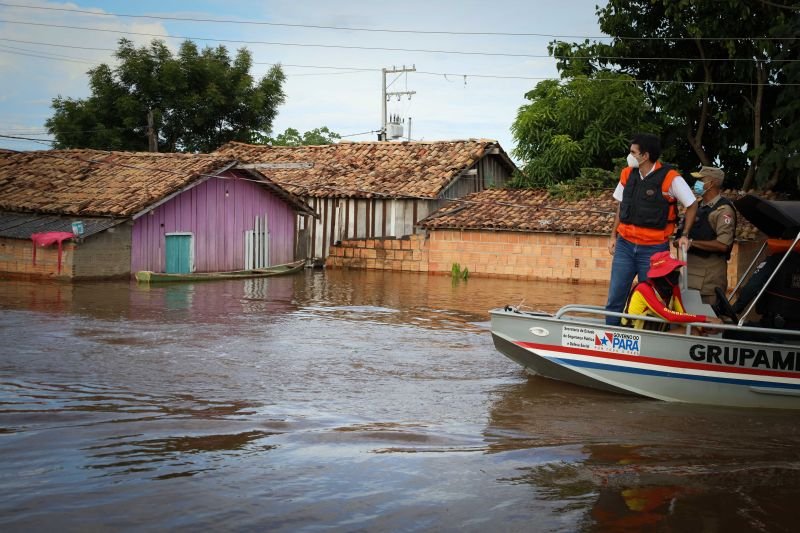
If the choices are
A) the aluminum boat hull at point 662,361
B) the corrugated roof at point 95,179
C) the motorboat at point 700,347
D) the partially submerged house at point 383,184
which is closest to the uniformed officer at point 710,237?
the motorboat at point 700,347

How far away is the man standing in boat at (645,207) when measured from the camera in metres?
8.50

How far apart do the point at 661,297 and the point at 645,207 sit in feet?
2.85

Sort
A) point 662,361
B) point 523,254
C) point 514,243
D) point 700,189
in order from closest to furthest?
point 662,361, point 700,189, point 523,254, point 514,243

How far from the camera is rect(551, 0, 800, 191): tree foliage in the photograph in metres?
25.0

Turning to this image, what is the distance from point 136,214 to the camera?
21203mm

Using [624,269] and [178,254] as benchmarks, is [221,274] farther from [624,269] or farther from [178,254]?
[624,269]

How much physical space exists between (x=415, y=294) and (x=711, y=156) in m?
14.2

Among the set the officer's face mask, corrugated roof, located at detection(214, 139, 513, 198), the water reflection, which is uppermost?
corrugated roof, located at detection(214, 139, 513, 198)

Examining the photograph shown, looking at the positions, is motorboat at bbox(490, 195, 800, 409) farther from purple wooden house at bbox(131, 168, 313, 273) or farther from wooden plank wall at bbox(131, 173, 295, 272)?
wooden plank wall at bbox(131, 173, 295, 272)

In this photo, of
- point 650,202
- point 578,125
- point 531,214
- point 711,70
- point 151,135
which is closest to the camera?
point 650,202

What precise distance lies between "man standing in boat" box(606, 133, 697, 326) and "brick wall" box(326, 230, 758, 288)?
1605 centimetres

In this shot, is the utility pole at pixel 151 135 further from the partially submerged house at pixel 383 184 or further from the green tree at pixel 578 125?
the green tree at pixel 578 125

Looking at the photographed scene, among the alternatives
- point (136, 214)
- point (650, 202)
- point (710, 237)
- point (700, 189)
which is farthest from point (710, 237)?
point (136, 214)

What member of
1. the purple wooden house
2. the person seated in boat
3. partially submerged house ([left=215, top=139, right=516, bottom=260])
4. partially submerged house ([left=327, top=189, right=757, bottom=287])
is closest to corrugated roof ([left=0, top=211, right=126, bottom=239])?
the purple wooden house
